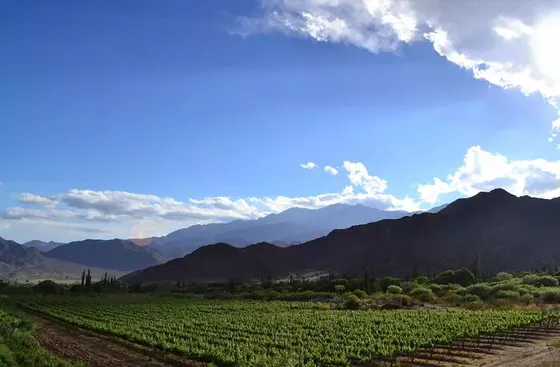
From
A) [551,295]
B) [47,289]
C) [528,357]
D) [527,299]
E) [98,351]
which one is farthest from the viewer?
[47,289]

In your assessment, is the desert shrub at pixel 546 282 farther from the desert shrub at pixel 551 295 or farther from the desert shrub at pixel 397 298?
the desert shrub at pixel 397 298

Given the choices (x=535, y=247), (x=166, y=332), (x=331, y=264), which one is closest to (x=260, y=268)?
(x=331, y=264)

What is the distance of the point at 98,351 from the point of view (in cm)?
3095

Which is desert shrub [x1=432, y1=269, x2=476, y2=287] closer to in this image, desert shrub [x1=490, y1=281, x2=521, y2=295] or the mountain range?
the mountain range

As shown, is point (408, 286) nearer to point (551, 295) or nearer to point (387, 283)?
point (387, 283)

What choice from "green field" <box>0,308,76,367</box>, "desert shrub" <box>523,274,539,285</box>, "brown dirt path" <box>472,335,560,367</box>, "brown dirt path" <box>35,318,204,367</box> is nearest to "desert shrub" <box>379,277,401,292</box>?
"desert shrub" <box>523,274,539,285</box>

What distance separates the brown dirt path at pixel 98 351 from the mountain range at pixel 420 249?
86.3 metres

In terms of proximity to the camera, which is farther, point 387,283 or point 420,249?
point 420,249

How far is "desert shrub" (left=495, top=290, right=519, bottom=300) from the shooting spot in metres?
62.6

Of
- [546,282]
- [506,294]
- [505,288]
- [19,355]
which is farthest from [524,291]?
[19,355]

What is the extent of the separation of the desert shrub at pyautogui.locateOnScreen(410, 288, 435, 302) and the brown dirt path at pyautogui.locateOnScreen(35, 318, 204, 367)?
153 feet

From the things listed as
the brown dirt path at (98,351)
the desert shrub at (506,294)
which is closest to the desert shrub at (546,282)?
the desert shrub at (506,294)

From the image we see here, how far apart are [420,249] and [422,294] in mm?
81926

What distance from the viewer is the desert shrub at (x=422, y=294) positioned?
230 feet
